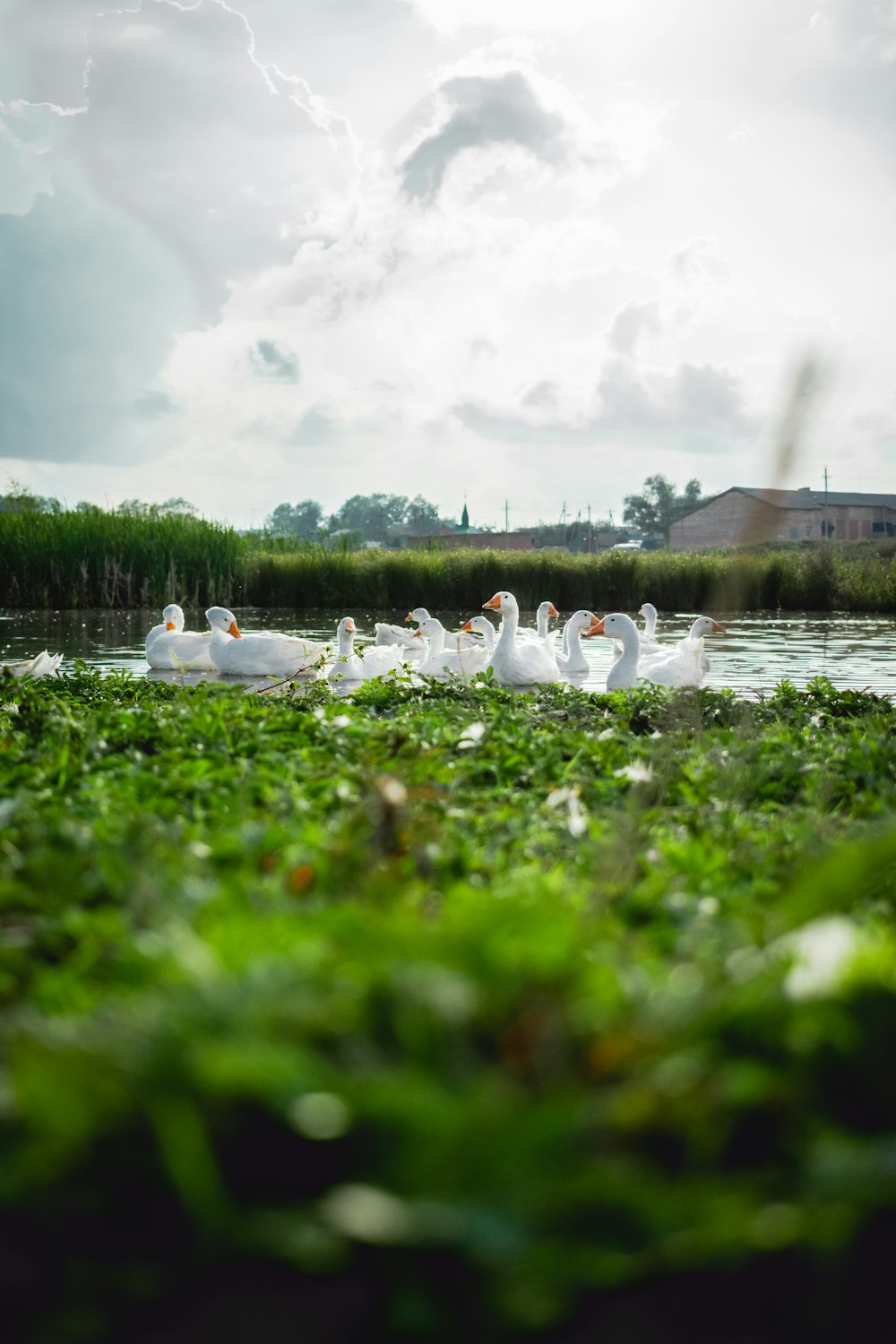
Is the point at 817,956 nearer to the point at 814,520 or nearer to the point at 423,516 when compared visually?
the point at 814,520

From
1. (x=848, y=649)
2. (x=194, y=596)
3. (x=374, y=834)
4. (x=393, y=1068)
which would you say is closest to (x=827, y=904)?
(x=393, y=1068)

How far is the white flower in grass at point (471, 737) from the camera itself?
476 cm

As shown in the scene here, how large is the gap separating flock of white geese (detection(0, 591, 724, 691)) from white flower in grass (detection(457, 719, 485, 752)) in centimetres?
525

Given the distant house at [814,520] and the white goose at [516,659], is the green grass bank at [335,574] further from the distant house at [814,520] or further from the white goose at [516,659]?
the white goose at [516,659]

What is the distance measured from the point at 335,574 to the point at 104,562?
6504mm

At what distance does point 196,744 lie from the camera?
464cm

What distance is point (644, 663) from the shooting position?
504 inches

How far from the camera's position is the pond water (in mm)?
15711

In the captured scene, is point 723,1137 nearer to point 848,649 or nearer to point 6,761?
point 6,761

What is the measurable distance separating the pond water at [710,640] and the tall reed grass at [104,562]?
1121 millimetres

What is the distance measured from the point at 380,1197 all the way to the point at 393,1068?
0.54 ft

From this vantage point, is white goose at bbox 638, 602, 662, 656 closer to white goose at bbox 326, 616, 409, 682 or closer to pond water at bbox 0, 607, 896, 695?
pond water at bbox 0, 607, 896, 695

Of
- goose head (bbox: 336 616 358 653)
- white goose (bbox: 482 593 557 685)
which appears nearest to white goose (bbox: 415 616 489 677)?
white goose (bbox: 482 593 557 685)

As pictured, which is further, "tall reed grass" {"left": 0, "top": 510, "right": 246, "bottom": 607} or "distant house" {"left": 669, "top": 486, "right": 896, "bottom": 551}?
"distant house" {"left": 669, "top": 486, "right": 896, "bottom": 551}
